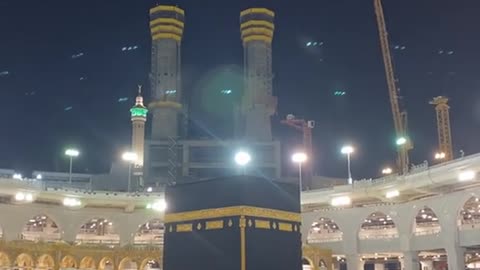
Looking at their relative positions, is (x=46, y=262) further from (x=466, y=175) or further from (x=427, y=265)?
(x=427, y=265)

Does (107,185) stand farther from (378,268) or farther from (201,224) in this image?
(201,224)

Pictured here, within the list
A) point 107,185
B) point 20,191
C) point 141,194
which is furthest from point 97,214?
point 107,185

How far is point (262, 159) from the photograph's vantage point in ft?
220

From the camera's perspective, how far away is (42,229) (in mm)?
53719

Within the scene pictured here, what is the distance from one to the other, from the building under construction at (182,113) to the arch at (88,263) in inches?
1040

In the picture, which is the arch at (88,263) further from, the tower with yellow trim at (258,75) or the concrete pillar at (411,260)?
the tower with yellow trim at (258,75)

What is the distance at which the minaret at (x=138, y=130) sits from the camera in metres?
67.2

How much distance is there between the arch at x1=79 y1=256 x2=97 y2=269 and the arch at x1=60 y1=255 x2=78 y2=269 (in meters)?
0.50

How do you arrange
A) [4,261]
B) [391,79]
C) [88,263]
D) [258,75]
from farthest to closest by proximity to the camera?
[258,75]
[391,79]
[88,263]
[4,261]

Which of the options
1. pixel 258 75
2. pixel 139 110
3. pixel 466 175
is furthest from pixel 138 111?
pixel 466 175

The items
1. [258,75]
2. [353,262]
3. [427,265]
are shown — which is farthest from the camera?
[258,75]

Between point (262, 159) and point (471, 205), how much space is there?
26167 millimetres

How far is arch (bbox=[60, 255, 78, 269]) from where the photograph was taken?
36.8 m

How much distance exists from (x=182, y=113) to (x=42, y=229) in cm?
2515
